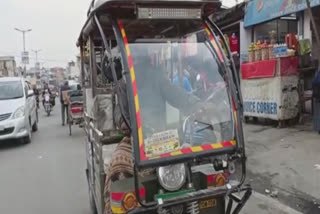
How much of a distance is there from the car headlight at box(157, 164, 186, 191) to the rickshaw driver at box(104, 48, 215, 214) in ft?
0.46

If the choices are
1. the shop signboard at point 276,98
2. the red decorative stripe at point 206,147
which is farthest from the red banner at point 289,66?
the red decorative stripe at point 206,147

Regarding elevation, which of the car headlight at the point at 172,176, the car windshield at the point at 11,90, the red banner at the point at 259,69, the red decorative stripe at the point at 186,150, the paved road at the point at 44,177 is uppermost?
the red banner at the point at 259,69

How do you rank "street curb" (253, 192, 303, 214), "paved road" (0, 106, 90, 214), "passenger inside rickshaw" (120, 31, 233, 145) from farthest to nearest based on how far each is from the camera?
"paved road" (0, 106, 90, 214)
"street curb" (253, 192, 303, 214)
"passenger inside rickshaw" (120, 31, 233, 145)

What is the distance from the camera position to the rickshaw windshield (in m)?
3.26

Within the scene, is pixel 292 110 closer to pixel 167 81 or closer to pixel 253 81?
pixel 253 81

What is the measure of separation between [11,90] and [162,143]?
9964 mm

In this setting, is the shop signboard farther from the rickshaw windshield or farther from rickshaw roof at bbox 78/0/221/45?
rickshaw roof at bbox 78/0/221/45

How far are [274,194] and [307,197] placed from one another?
458mm

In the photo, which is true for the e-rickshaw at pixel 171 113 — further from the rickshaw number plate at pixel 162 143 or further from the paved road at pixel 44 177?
the paved road at pixel 44 177

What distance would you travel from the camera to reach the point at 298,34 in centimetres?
1166

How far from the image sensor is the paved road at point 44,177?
5.76 meters

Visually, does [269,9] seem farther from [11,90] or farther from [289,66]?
[11,90]

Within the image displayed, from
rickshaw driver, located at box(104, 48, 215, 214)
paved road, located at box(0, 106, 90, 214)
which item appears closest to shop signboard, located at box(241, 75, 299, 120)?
paved road, located at box(0, 106, 90, 214)

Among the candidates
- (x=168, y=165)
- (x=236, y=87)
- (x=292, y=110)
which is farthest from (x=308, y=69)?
(x=168, y=165)
